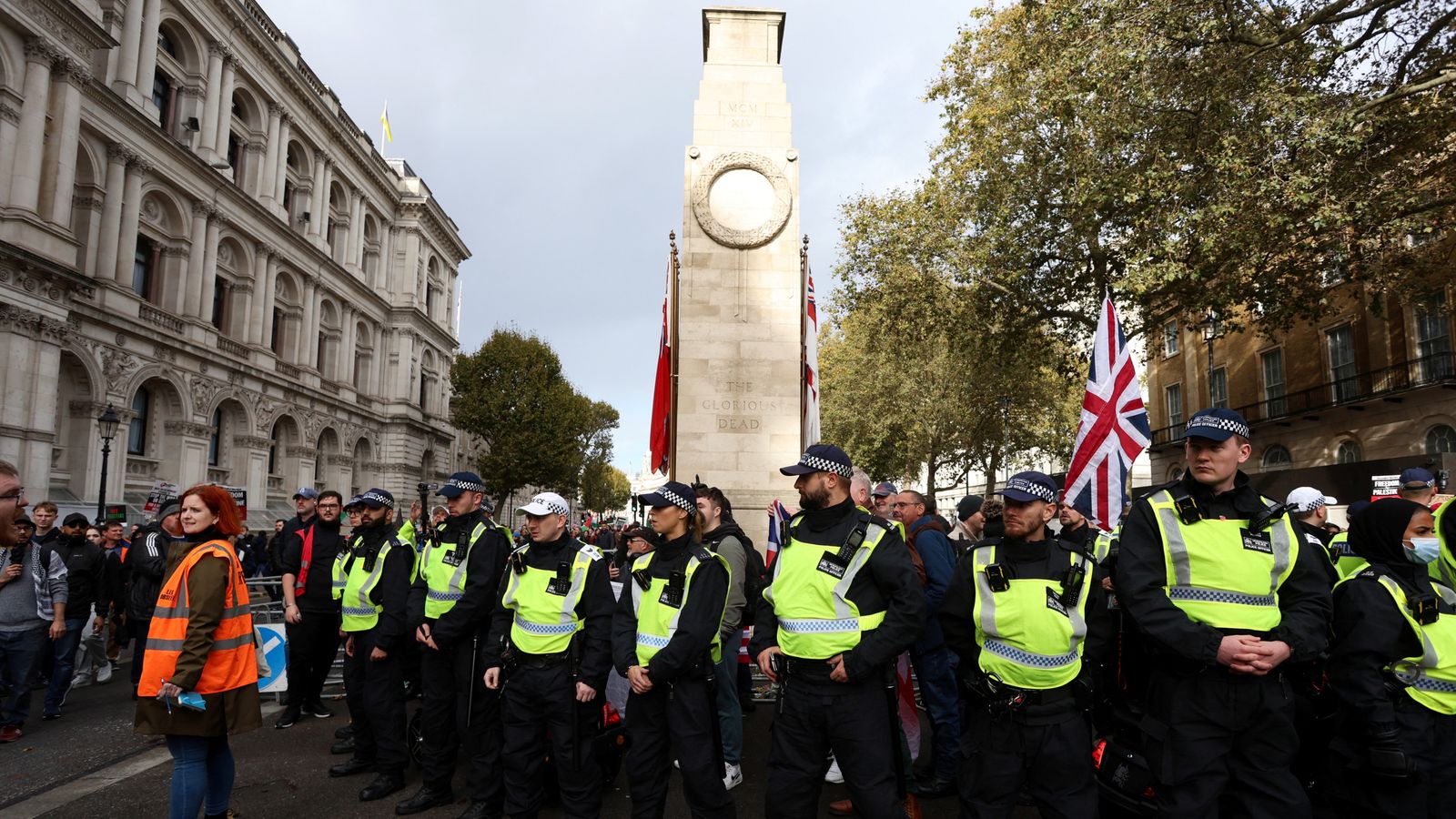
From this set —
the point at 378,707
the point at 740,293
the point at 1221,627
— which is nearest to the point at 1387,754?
the point at 1221,627

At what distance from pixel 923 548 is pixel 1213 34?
447 inches

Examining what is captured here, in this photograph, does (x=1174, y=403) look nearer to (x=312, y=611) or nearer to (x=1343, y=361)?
(x=1343, y=361)

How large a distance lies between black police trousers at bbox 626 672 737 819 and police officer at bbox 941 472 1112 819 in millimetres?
1285

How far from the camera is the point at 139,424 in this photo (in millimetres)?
27125

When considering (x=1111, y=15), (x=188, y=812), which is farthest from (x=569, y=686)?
(x=1111, y=15)

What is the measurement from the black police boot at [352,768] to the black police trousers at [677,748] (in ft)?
9.58

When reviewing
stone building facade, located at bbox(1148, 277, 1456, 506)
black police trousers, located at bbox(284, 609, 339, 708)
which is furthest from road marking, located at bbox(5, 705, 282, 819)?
stone building facade, located at bbox(1148, 277, 1456, 506)

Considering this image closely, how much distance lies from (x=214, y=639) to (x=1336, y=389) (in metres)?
28.8

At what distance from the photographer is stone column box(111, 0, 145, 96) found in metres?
24.7

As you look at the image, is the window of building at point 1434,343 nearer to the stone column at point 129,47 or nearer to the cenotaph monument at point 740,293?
the cenotaph monument at point 740,293

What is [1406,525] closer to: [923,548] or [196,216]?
[923,548]

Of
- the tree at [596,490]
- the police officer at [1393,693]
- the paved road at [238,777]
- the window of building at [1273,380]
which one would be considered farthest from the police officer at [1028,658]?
the tree at [596,490]

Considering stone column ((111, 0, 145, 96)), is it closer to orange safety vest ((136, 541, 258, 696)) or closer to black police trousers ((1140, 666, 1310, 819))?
orange safety vest ((136, 541, 258, 696))

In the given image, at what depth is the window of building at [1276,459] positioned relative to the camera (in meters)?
26.7
